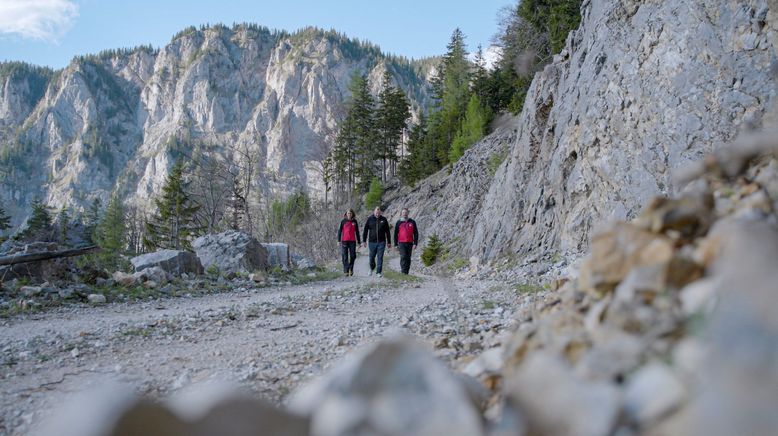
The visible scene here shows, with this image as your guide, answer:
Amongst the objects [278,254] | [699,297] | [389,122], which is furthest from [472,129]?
[699,297]

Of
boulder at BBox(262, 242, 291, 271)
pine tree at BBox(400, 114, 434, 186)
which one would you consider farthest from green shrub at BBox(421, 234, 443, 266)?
pine tree at BBox(400, 114, 434, 186)

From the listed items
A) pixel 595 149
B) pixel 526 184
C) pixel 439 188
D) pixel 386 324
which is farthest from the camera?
pixel 439 188

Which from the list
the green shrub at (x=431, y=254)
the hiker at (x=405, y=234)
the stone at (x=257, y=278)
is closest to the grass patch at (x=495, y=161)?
the green shrub at (x=431, y=254)

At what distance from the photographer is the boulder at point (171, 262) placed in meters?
13.4

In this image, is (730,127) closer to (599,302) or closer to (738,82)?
(738,82)

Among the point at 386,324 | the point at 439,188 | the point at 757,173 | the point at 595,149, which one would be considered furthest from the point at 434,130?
the point at 757,173

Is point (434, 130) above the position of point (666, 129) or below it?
above

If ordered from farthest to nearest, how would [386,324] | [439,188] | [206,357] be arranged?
1. [439,188]
2. [386,324]
3. [206,357]

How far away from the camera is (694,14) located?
10398 millimetres

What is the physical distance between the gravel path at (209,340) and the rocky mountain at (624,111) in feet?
16.0

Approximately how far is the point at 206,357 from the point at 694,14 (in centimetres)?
1210

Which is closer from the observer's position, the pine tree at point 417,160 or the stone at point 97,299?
the stone at point 97,299

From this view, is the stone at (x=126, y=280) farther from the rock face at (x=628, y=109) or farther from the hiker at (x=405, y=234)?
the rock face at (x=628, y=109)

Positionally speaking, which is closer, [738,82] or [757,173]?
[757,173]
